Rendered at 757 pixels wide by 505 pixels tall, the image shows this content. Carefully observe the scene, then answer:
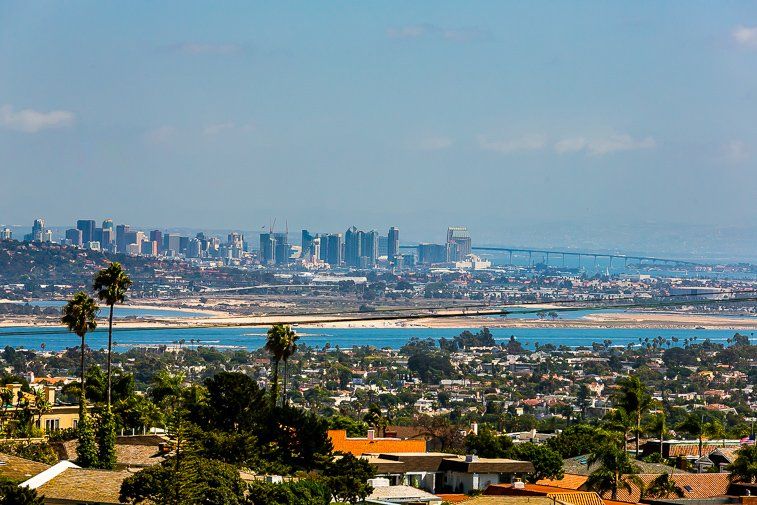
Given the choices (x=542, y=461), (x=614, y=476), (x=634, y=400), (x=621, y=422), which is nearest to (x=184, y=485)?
(x=614, y=476)

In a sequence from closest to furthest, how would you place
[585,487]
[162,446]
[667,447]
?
[162,446] < [585,487] < [667,447]

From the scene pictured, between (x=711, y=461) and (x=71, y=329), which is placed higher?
(x=71, y=329)

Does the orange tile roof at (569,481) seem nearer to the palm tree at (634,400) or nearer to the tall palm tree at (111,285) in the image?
the palm tree at (634,400)

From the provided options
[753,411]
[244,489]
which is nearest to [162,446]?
[244,489]

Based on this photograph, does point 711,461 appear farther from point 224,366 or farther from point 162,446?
point 224,366

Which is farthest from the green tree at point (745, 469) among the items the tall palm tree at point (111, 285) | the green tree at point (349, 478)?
the tall palm tree at point (111, 285)

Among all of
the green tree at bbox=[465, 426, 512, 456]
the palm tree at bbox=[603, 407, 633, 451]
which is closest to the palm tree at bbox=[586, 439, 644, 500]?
the palm tree at bbox=[603, 407, 633, 451]
